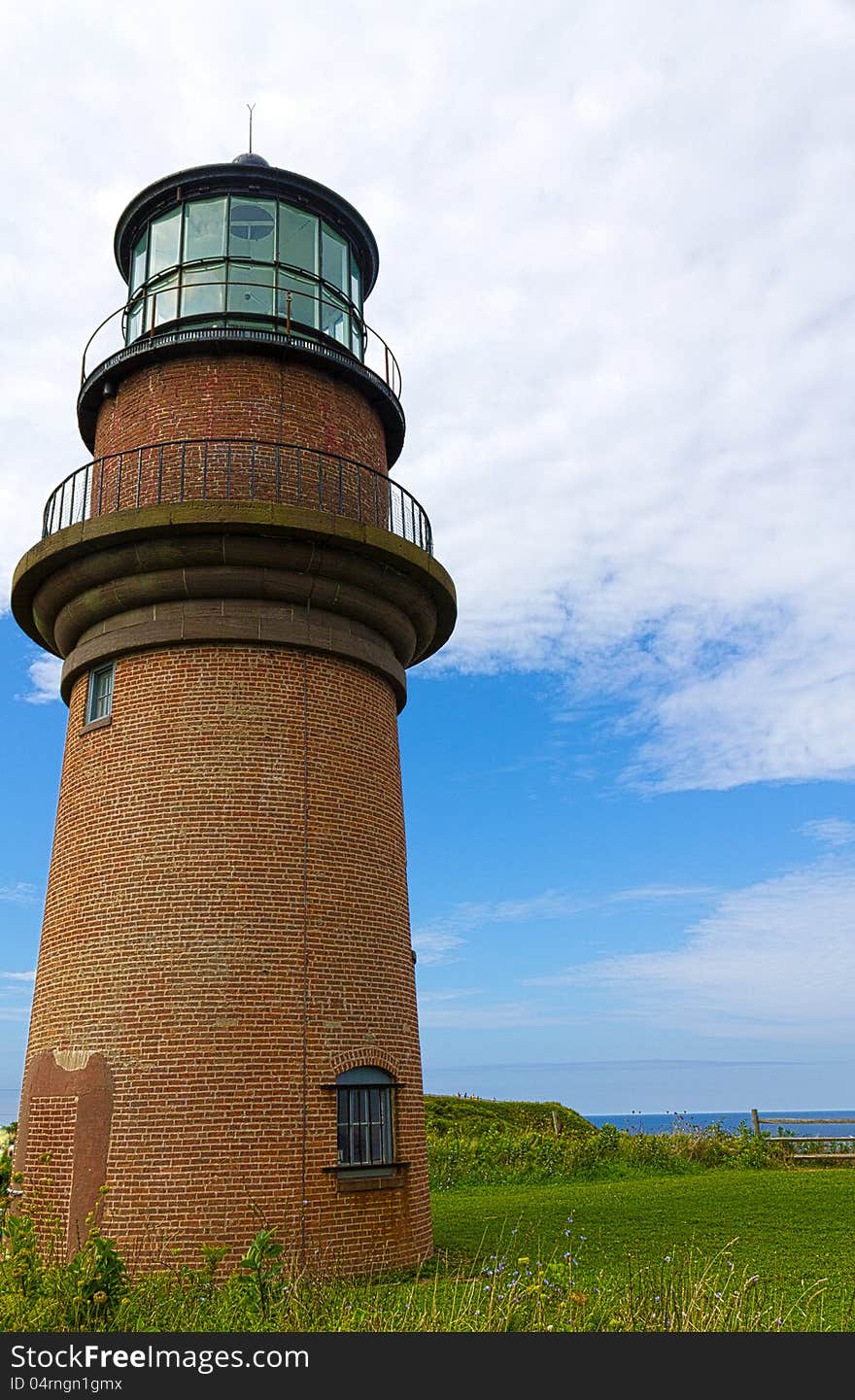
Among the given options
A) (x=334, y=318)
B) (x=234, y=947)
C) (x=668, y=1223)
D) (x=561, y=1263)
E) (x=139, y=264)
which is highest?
(x=139, y=264)

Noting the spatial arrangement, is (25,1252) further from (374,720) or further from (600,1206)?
(600,1206)

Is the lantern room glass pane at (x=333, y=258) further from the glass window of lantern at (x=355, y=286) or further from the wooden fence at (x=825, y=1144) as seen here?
the wooden fence at (x=825, y=1144)

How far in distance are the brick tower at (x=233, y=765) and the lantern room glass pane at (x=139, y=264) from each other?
2.1 inches

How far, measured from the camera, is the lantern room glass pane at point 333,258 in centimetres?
1457

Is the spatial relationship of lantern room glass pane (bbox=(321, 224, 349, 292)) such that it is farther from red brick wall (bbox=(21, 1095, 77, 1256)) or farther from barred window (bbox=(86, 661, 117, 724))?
red brick wall (bbox=(21, 1095, 77, 1256))

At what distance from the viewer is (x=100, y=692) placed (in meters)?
13.0

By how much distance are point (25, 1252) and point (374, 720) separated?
23.1 ft

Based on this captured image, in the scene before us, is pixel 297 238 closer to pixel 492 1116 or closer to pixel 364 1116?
pixel 364 1116

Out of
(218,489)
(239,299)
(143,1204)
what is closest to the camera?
(143,1204)

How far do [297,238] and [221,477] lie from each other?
3.83 m

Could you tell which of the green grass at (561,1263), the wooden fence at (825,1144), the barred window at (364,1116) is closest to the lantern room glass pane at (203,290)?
the barred window at (364,1116)

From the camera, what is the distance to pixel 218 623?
12.3 m

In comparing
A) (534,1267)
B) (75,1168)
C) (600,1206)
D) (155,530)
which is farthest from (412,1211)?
(155,530)

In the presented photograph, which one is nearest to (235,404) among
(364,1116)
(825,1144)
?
(364,1116)
